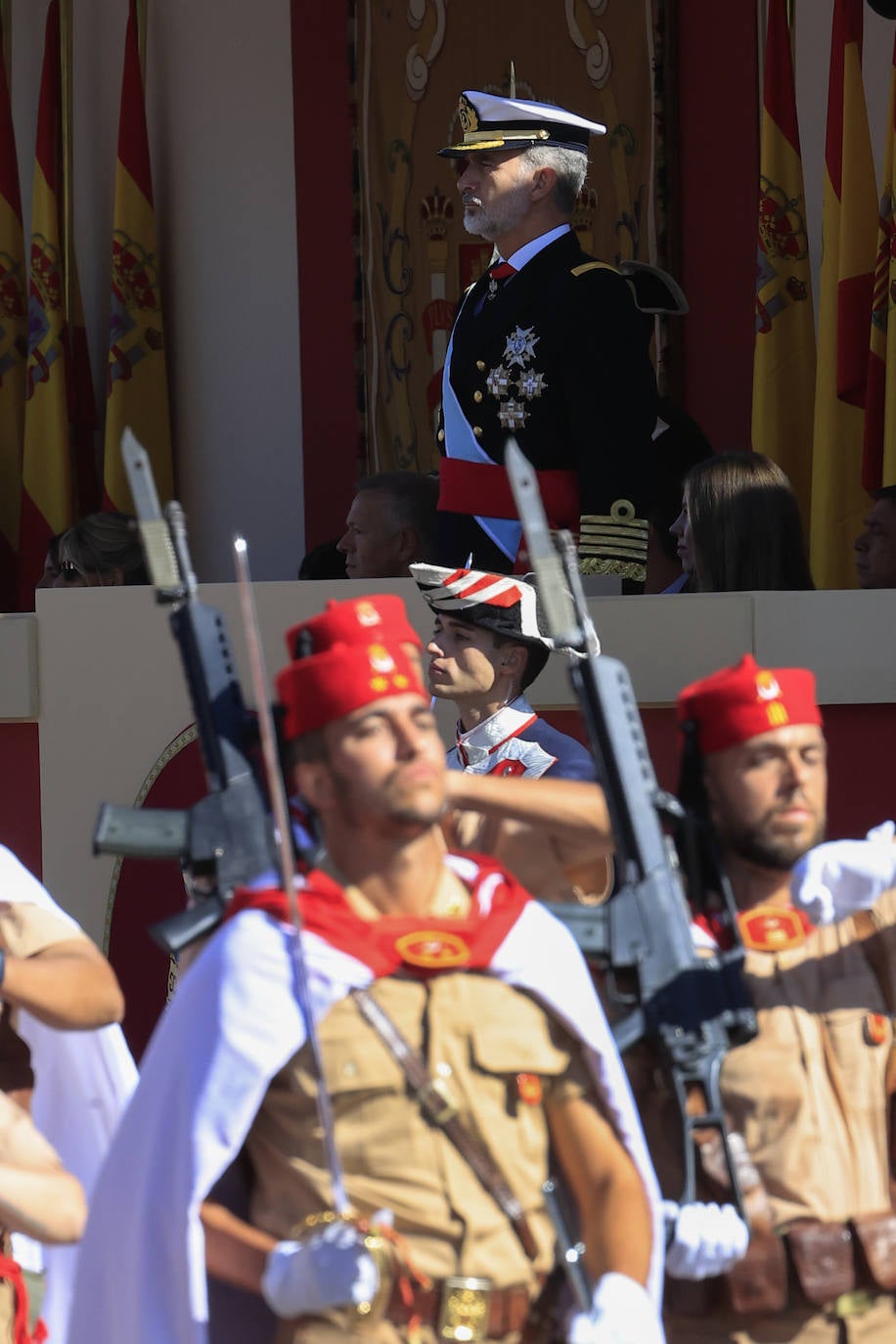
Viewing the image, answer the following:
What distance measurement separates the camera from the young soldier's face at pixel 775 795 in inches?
100

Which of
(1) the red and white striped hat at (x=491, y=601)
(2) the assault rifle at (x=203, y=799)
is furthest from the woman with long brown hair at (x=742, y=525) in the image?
(2) the assault rifle at (x=203, y=799)

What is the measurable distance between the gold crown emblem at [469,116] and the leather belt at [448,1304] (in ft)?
8.85

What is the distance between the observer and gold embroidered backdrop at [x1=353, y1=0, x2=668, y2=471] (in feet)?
22.9

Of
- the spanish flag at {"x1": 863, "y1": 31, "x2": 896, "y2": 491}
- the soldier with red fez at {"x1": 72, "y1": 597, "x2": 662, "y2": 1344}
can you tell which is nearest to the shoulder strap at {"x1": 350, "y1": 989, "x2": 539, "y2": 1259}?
the soldier with red fez at {"x1": 72, "y1": 597, "x2": 662, "y2": 1344}

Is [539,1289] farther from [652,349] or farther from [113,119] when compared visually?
[113,119]

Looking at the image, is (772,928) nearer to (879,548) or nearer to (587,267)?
(587,267)

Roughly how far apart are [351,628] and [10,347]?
5435 mm

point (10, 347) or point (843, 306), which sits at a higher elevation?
point (843, 306)

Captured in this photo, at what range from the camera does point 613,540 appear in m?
4.34

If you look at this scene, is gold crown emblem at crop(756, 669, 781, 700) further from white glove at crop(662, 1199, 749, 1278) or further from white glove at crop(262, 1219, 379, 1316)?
white glove at crop(262, 1219, 379, 1316)

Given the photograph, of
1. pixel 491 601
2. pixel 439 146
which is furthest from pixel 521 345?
pixel 439 146

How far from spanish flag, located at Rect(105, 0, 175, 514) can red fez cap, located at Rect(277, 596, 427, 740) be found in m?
4.95

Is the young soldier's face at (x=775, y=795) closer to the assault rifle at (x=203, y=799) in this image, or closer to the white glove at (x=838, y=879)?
the white glove at (x=838, y=879)

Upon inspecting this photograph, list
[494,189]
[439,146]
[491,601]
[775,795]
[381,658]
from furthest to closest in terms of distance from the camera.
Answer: [439,146] → [494,189] → [491,601] → [775,795] → [381,658]
